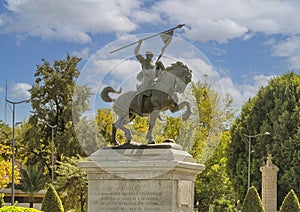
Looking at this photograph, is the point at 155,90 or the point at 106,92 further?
the point at 155,90

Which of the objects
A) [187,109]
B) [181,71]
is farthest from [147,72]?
[187,109]

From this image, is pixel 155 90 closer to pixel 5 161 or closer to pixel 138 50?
pixel 138 50

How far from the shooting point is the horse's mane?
1546 centimetres

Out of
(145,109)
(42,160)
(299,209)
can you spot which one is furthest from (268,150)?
(145,109)

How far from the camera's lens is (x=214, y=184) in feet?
170

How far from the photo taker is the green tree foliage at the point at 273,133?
1903 inches

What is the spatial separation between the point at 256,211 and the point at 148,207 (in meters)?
21.1

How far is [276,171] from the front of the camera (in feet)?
149

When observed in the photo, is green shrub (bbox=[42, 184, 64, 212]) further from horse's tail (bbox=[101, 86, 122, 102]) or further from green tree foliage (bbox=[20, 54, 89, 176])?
green tree foliage (bbox=[20, 54, 89, 176])

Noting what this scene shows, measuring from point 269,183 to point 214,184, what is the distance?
6.96m

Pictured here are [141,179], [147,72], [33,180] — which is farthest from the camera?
[33,180]

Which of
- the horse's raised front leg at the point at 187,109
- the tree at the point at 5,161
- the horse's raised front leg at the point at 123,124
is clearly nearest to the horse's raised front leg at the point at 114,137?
the horse's raised front leg at the point at 123,124

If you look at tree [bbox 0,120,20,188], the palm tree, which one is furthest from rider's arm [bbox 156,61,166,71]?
the palm tree

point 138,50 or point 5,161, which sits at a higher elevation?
point 138,50
